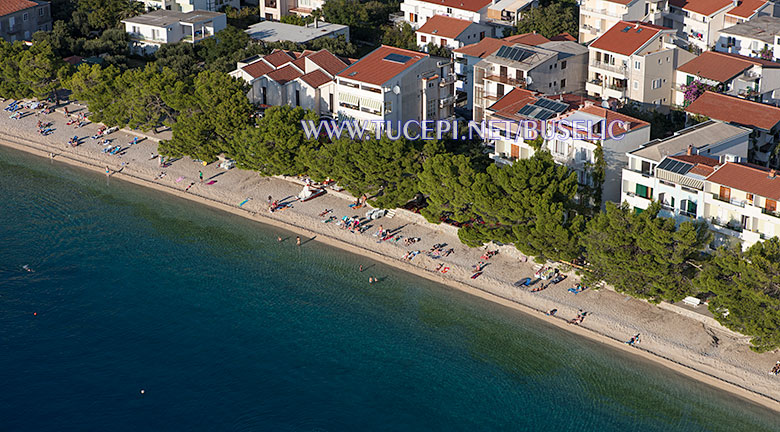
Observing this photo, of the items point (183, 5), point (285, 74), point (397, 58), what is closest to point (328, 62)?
point (285, 74)

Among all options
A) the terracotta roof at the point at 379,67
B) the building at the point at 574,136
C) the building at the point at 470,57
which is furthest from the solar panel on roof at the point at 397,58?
the building at the point at 574,136

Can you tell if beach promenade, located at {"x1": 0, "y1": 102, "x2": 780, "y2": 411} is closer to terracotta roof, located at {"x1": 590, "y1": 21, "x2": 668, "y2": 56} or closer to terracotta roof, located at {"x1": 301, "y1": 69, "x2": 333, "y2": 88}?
terracotta roof, located at {"x1": 301, "y1": 69, "x2": 333, "y2": 88}

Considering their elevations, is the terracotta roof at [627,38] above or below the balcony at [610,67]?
above

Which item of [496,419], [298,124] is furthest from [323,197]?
[496,419]

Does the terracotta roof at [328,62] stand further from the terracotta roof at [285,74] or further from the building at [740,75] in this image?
the building at [740,75]

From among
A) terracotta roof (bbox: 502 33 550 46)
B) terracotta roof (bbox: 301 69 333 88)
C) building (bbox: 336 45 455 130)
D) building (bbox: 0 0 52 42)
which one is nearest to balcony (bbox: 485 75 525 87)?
building (bbox: 336 45 455 130)
